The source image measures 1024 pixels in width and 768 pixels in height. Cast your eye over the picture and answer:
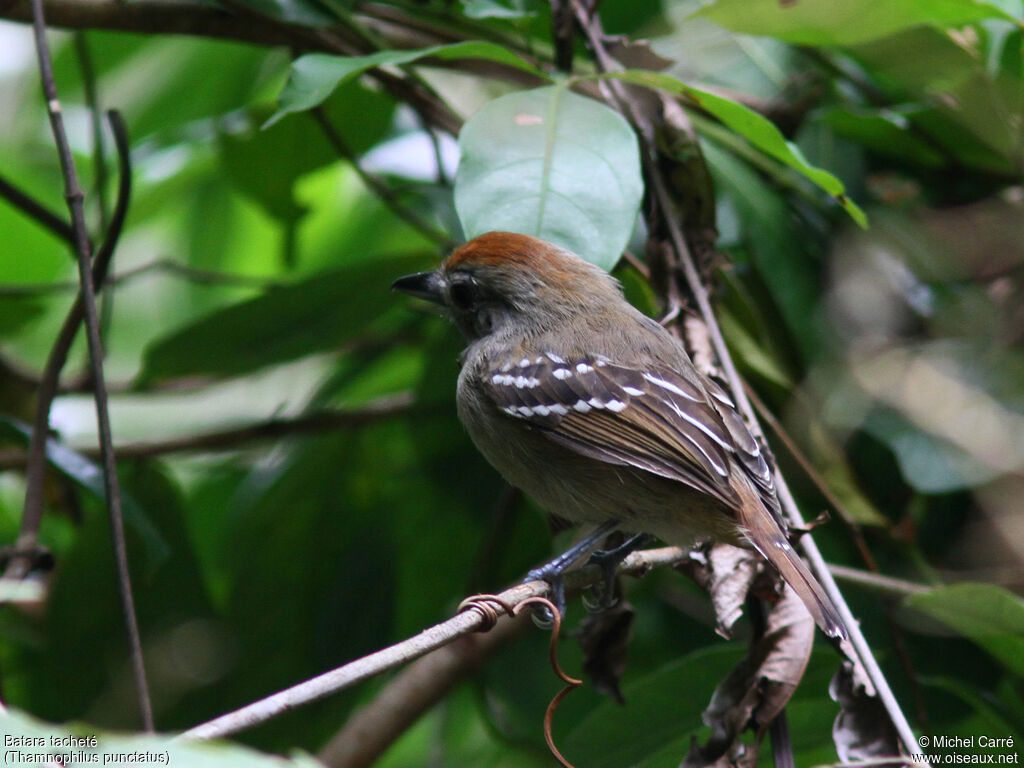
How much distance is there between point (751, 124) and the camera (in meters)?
2.77

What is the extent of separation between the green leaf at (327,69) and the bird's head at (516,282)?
2.37ft

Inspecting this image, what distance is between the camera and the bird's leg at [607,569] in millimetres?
2702

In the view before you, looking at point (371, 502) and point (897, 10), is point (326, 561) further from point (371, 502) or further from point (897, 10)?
point (897, 10)

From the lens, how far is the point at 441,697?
3.54m

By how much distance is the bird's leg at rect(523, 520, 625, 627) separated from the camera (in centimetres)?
262

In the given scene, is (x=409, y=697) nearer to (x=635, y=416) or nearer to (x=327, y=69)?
(x=635, y=416)

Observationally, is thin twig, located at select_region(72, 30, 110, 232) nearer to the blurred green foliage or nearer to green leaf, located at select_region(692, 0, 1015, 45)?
the blurred green foliage

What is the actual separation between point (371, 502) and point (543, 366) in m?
1.31

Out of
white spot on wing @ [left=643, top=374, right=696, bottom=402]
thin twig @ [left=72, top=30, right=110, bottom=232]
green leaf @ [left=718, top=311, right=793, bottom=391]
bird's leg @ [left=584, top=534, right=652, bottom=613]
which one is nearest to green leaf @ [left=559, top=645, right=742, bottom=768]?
bird's leg @ [left=584, top=534, right=652, bottom=613]

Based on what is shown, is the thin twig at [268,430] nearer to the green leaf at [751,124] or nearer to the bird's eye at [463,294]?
the bird's eye at [463,294]

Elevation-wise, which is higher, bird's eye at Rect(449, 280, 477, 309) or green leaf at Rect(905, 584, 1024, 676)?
bird's eye at Rect(449, 280, 477, 309)

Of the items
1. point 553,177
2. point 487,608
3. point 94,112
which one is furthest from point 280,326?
point 487,608

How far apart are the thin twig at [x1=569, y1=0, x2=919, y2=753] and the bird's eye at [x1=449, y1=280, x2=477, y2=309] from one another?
0.73 meters

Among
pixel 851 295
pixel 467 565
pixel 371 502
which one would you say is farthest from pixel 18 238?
pixel 851 295
